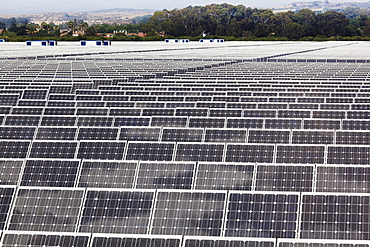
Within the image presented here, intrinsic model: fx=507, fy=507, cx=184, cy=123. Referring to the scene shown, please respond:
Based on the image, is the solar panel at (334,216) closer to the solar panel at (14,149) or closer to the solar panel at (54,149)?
the solar panel at (54,149)

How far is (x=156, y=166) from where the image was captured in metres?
18.3

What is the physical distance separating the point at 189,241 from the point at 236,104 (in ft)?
60.2

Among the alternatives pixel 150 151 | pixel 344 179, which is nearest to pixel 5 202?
pixel 150 151

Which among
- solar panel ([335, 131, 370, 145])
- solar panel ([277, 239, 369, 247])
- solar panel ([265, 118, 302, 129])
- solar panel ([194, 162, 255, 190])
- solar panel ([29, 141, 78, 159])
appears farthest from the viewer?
solar panel ([265, 118, 302, 129])

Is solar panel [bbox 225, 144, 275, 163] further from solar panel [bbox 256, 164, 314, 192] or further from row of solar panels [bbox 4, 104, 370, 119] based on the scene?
row of solar panels [bbox 4, 104, 370, 119]

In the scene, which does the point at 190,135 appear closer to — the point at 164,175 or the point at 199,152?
the point at 199,152

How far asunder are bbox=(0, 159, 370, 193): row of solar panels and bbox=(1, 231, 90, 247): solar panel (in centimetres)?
470

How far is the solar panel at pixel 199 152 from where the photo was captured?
2091 centimetres

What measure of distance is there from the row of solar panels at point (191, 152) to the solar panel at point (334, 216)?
5.78 meters

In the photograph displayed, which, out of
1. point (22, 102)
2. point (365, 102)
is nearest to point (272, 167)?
point (365, 102)

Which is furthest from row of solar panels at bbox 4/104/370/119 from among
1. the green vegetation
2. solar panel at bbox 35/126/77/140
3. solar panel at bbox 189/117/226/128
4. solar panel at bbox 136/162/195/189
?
the green vegetation

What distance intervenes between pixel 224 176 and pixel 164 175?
218 centimetres

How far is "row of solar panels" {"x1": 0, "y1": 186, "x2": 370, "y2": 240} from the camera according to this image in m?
14.2

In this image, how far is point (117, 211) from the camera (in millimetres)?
14953
